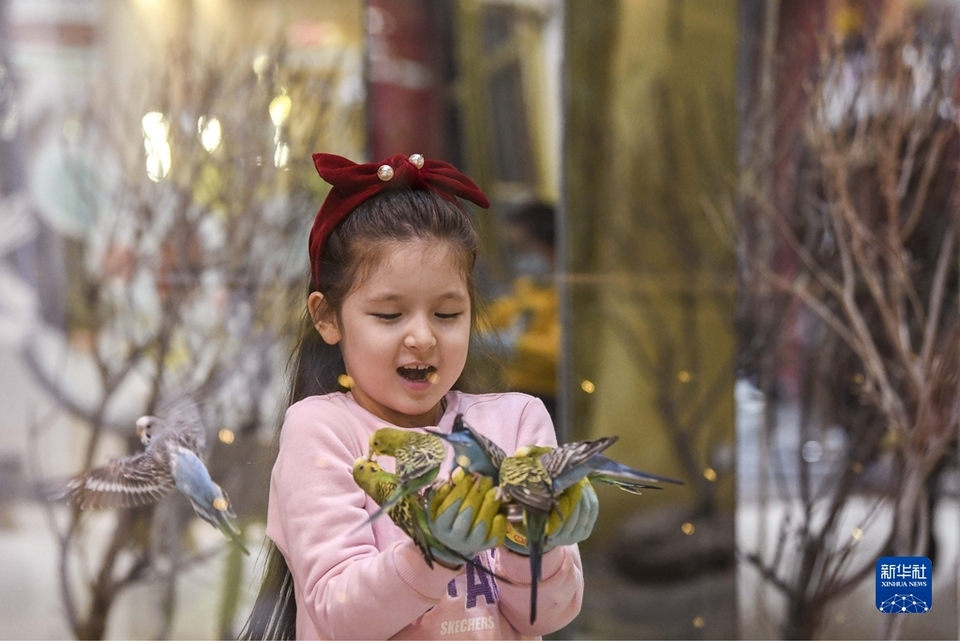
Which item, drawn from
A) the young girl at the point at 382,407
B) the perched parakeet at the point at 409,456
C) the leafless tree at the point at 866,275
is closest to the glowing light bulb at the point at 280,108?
the leafless tree at the point at 866,275

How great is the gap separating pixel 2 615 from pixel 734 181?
1.65 metres

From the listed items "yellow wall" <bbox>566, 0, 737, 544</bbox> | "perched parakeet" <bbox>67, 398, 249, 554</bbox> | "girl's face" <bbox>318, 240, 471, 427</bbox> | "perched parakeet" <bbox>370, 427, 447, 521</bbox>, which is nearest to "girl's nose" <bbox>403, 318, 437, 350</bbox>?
"girl's face" <bbox>318, 240, 471, 427</bbox>

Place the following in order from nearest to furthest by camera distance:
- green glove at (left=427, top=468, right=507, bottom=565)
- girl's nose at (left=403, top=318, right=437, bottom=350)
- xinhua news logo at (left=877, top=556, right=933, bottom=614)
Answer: green glove at (left=427, top=468, right=507, bottom=565) → girl's nose at (left=403, top=318, right=437, bottom=350) → xinhua news logo at (left=877, top=556, right=933, bottom=614)

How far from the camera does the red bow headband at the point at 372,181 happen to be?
90cm

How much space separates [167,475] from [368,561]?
0.50 metres

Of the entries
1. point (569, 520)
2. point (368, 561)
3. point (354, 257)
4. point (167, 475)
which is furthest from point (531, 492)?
point (167, 475)

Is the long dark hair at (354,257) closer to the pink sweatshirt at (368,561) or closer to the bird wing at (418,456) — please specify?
the pink sweatshirt at (368,561)

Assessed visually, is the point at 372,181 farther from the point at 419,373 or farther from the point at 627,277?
the point at 627,277

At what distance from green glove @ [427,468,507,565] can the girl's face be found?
0.53 ft

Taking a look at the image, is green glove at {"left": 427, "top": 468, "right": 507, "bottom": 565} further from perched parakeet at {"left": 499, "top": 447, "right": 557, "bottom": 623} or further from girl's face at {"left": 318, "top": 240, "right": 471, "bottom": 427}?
girl's face at {"left": 318, "top": 240, "right": 471, "bottom": 427}

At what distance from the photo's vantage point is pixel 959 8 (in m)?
1.77

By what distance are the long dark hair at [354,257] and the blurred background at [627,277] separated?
0.78 meters

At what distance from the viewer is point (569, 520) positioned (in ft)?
2.49

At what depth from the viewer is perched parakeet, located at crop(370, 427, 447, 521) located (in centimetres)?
76
